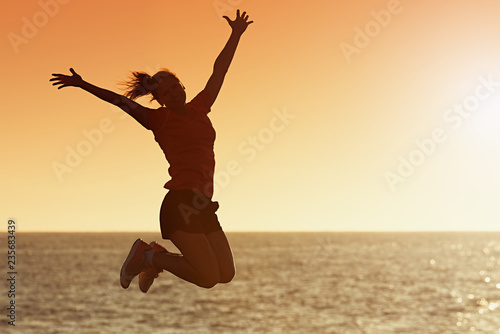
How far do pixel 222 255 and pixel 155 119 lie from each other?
1.92 metres

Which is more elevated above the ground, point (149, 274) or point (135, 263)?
point (135, 263)

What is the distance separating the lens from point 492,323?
101750 mm

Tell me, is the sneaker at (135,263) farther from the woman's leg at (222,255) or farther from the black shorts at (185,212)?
the woman's leg at (222,255)

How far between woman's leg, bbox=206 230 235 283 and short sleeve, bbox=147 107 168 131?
1.54m

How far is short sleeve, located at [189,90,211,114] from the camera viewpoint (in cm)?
1053

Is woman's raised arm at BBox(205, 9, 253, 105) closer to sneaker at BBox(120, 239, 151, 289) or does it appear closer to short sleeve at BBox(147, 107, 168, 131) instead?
short sleeve at BBox(147, 107, 168, 131)

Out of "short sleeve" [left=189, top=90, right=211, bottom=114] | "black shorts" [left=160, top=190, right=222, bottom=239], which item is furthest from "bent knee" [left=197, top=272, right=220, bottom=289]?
"short sleeve" [left=189, top=90, right=211, bottom=114]

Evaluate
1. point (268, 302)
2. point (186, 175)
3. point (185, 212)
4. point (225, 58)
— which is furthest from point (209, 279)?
point (268, 302)

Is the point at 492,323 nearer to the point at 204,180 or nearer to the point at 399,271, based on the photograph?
the point at 399,271

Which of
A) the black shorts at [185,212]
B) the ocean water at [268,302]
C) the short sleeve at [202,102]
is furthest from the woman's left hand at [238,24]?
the ocean water at [268,302]

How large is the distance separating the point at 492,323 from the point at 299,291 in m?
36.9

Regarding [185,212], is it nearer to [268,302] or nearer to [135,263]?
[135,263]

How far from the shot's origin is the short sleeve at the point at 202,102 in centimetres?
1053

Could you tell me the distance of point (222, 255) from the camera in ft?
33.7
